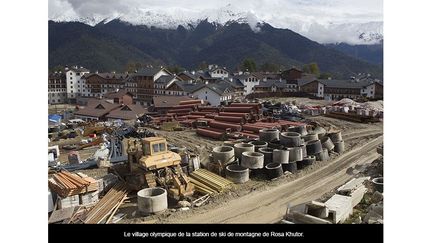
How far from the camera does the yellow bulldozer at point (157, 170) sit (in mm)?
13320

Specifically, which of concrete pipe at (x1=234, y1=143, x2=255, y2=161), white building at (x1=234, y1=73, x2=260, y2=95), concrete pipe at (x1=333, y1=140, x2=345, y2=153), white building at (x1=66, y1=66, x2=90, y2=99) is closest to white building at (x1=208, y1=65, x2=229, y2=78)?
white building at (x1=234, y1=73, x2=260, y2=95)

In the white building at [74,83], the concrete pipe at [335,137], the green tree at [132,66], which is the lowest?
the concrete pipe at [335,137]

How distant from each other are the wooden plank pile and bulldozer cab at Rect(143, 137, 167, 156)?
77.2 inches

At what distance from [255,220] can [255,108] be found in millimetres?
14314

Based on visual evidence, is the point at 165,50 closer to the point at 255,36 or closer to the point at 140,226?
the point at 255,36

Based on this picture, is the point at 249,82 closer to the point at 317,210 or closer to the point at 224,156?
the point at 224,156

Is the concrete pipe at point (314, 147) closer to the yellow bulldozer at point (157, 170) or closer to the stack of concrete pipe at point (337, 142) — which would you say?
the stack of concrete pipe at point (337, 142)

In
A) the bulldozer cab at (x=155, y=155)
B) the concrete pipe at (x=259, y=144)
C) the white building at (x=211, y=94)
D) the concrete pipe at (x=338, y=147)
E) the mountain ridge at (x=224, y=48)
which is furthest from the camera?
the mountain ridge at (x=224, y=48)

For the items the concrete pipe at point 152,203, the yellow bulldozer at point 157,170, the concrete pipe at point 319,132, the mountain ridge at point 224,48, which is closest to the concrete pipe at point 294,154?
the concrete pipe at point 319,132

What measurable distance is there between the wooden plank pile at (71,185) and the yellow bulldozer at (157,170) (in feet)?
4.65

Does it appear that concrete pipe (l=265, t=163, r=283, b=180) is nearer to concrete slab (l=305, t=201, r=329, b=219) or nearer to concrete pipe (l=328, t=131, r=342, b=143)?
concrete slab (l=305, t=201, r=329, b=219)

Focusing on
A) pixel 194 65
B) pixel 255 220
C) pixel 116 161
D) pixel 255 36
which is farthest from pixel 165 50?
pixel 255 220

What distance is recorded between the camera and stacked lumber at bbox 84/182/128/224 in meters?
11.7

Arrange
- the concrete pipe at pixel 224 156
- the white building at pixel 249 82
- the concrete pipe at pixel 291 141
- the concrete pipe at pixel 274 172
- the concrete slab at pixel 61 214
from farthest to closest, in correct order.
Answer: the white building at pixel 249 82 → the concrete pipe at pixel 291 141 → the concrete pipe at pixel 224 156 → the concrete pipe at pixel 274 172 → the concrete slab at pixel 61 214
